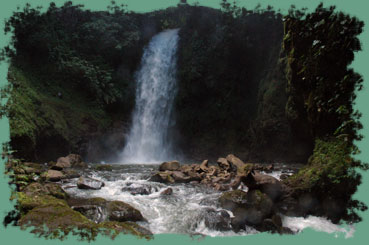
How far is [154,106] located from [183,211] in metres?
12.4

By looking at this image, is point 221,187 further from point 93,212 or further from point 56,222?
point 56,222

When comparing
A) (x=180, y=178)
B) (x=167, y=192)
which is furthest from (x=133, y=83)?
(x=167, y=192)

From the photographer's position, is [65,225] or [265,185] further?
[265,185]

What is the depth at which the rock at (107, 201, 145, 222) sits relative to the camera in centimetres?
571

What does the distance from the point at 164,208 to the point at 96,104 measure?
11.8 metres

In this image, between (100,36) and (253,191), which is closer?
(253,191)

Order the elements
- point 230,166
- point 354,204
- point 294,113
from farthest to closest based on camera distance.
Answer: point 294,113
point 230,166
point 354,204

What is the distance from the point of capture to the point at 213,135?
17531mm

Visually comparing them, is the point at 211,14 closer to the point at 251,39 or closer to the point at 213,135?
the point at 251,39

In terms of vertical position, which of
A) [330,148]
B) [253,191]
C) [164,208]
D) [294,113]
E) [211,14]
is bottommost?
[164,208]

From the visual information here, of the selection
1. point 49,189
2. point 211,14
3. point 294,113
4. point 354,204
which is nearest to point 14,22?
point 211,14

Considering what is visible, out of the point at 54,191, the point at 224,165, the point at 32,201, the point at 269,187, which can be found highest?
the point at 269,187

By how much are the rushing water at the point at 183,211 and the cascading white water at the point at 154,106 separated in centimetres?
846

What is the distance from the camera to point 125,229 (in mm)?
5062
